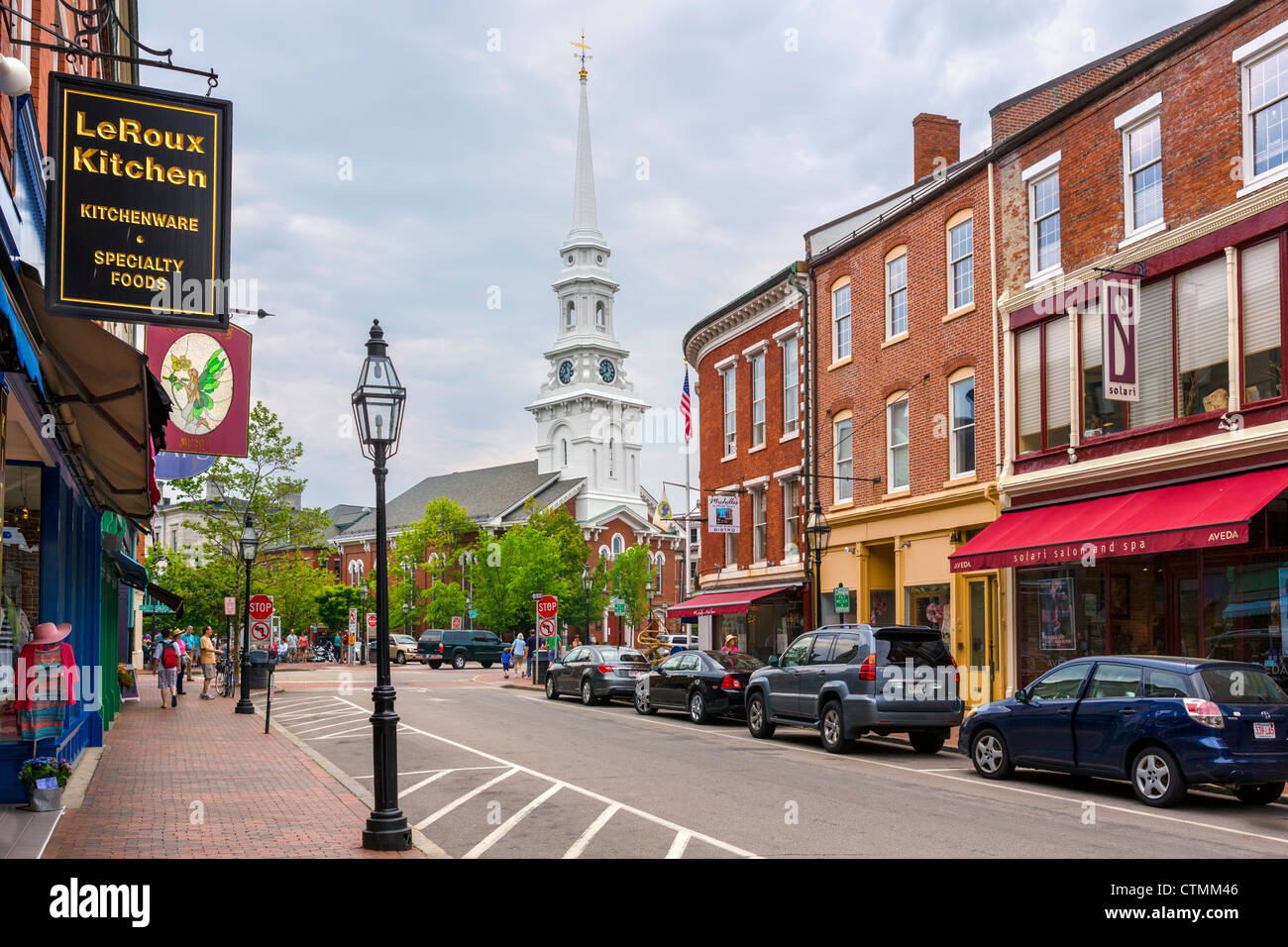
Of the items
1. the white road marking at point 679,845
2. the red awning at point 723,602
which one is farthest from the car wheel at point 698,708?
the white road marking at point 679,845

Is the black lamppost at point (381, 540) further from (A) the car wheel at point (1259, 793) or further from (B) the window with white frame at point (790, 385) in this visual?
(B) the window with white frame at point (790, 385)

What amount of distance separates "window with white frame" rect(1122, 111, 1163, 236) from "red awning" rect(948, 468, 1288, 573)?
4.64 meters

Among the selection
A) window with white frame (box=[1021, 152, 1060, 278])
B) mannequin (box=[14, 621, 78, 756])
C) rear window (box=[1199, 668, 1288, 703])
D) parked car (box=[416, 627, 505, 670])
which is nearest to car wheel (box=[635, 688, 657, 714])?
window with white frame (box=[1021, 152, 1060, 278])

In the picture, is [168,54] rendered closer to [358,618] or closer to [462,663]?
[462,663]

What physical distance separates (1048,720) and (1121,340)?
26.5 feet

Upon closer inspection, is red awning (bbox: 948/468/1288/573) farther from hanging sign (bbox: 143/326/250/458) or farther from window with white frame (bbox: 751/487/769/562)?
hanging sign (bbox: 143/326/250/458)

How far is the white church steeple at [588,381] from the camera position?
99.2m

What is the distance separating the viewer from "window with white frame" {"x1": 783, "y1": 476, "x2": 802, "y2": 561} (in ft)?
105

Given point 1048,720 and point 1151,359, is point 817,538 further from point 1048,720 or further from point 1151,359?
point 1048,720

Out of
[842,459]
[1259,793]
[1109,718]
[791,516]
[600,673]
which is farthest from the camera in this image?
[791,516]

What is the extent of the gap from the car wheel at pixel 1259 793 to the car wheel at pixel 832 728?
611 cm

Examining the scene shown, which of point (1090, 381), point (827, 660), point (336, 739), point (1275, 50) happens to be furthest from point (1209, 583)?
point (336, 739)

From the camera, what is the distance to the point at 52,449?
38.3 feet

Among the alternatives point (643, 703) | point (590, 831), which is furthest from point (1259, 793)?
point (643, 703)
